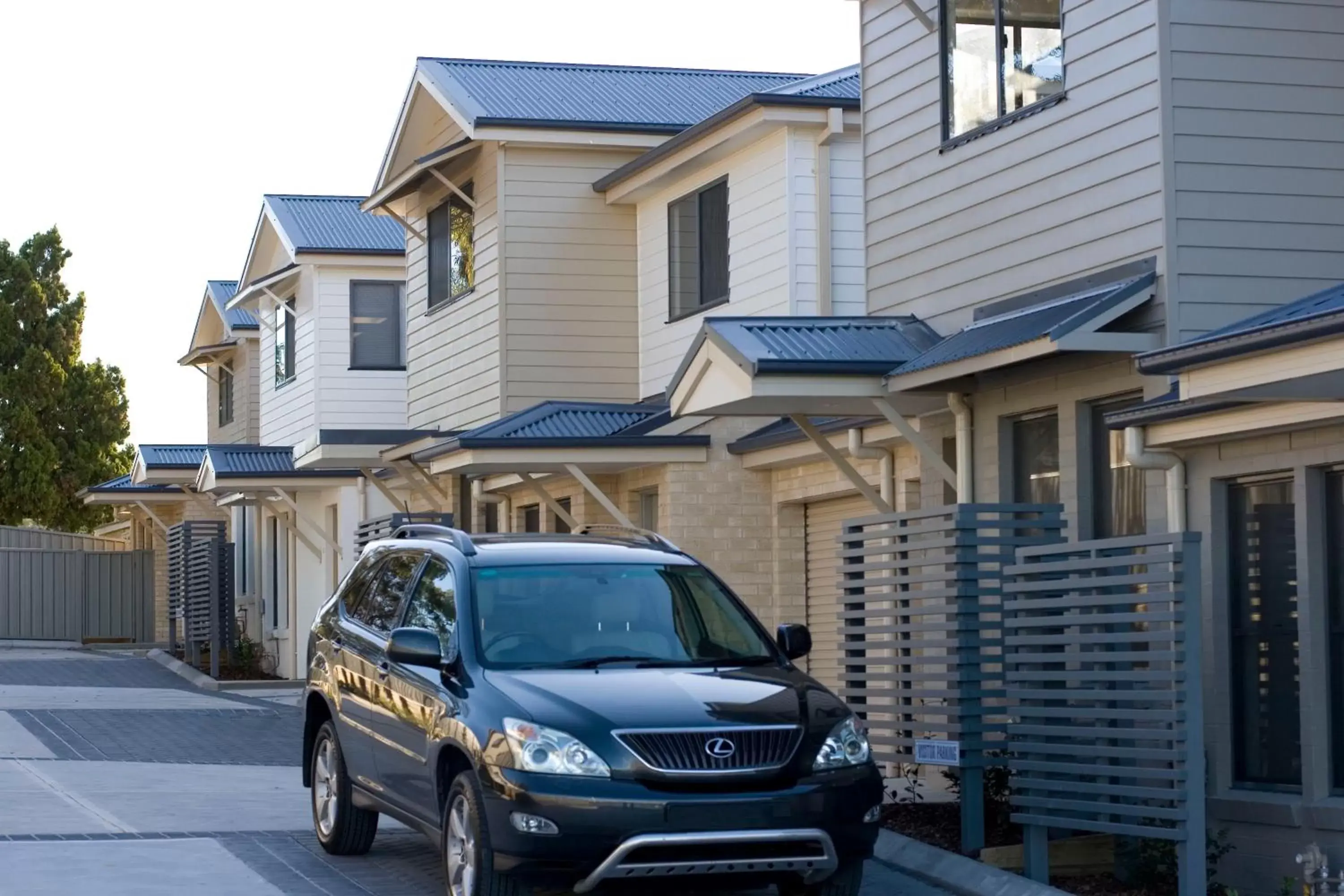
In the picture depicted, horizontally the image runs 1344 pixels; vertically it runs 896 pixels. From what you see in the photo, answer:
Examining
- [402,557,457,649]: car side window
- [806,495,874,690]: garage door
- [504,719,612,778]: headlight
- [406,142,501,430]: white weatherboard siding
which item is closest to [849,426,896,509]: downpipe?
[806,495,874,690]: garage door

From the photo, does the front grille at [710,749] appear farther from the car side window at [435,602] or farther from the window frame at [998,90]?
the window frame at [998,90]

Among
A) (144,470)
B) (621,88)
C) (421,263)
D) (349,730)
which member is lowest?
(349,730)

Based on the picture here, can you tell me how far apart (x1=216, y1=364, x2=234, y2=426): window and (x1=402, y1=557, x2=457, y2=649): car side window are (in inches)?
1166

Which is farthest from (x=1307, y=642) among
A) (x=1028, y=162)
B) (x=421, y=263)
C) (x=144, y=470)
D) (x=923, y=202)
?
(x=144, y=470)

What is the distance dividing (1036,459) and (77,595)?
107 feet

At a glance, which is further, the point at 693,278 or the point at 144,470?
the point at 144,470

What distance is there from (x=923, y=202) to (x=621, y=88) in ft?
31.3

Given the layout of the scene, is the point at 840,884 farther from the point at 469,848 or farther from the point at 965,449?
the point at 965,449

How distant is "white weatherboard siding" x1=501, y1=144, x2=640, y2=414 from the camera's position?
21.3 metres

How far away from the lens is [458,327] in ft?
74.9

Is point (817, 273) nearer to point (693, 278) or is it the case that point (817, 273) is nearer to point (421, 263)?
point (693, 278)

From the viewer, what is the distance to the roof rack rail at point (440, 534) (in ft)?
33.7

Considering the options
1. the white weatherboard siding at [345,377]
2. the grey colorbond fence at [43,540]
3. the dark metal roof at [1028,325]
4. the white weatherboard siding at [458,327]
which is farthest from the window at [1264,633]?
the grey colorbond fence at [43,540]

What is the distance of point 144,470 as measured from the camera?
35500 mm
